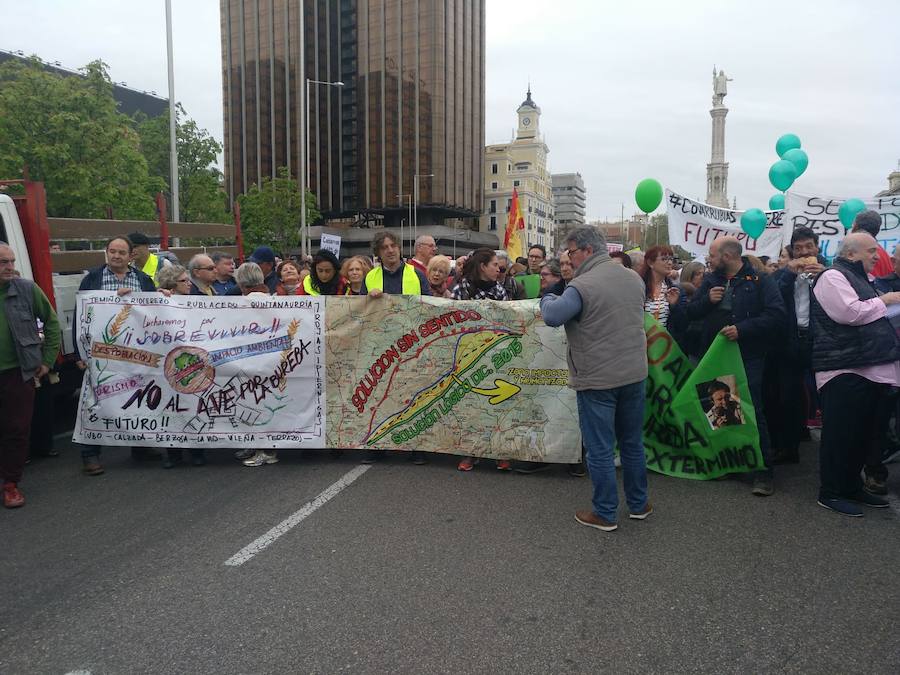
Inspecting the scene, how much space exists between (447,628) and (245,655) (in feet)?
2.94

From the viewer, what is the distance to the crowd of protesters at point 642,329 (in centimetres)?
441

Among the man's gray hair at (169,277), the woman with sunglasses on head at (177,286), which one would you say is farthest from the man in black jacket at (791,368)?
the man's gray hair at (169,277)

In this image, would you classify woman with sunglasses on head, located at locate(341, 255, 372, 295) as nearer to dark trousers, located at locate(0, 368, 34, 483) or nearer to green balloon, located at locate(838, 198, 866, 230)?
dark trousers, located at locate(0, 368, 34, 483)

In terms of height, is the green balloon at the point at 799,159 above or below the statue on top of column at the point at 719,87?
below

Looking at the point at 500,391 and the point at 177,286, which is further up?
the point at 177,286

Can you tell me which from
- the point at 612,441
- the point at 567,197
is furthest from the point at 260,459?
the point at 567,197

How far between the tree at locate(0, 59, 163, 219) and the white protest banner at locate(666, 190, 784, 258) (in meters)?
19.5

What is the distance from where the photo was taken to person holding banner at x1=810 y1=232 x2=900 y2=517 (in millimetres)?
4633

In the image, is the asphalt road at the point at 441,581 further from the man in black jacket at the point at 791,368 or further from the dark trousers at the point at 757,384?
the man in black jacket at the point at 791,368

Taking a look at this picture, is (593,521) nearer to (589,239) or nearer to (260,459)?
(589,239)

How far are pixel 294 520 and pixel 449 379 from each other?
6.18 ft

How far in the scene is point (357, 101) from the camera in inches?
2832

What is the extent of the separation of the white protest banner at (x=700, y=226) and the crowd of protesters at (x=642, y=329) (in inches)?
150

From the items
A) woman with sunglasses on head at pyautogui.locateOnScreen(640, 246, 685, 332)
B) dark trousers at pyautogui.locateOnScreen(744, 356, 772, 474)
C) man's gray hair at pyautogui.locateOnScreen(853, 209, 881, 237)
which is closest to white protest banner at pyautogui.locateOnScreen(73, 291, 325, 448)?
woman with sunglasses on head at pyautogui.locateOnScreen(640, 246, 685, 332)
